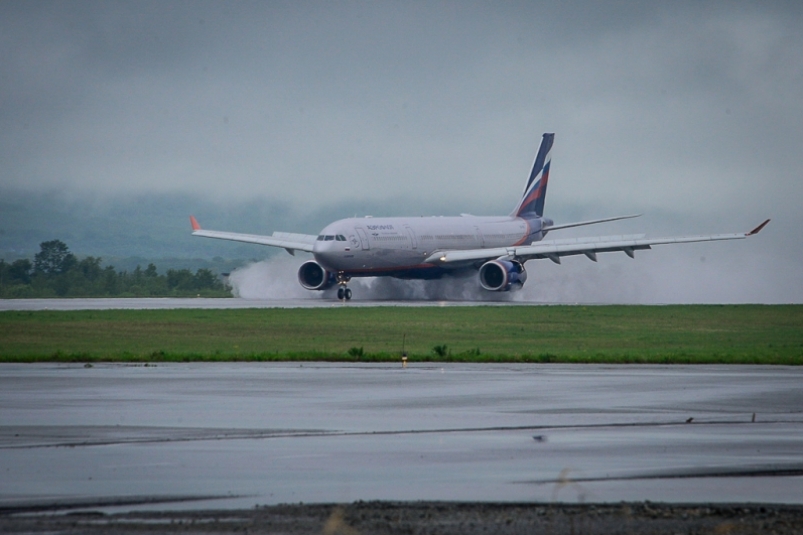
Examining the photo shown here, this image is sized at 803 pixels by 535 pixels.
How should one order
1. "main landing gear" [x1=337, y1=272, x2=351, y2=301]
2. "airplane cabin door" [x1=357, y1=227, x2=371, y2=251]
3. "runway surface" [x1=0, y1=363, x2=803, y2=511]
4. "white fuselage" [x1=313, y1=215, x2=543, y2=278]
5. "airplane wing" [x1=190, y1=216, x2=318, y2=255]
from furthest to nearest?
"airplane wing" [x1=190, y1=216, x2=318, y2=255], "main landing gear" [x1=337, y1=272, x2=351, y2=301], "airplane cabin door" [x1=357, y1=227, x2=371, y2=251], "white fuselage" [x1=313, y1=215, x2=543, y2=278], "runway surface" [x1=0, y1=363, x2=803, y2=511]

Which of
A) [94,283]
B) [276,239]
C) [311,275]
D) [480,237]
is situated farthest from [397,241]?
[94,283]

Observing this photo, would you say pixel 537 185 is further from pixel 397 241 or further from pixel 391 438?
pixel 391 438

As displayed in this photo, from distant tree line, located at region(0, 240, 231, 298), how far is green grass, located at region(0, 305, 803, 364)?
31.9 meters

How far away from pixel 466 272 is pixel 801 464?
5679 cm

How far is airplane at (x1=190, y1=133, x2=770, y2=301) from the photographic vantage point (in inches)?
2530

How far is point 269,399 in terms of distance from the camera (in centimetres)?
2131

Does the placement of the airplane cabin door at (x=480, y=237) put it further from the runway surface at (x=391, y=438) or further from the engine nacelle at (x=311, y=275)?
the runway surface at (x=391, y=438)


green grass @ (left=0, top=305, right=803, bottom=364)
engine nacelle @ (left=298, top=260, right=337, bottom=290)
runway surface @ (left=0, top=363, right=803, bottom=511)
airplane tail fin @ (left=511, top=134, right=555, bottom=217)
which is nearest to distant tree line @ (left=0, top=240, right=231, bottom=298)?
engine nacelle @ (left=298, top=260, right=337, bottom=290)

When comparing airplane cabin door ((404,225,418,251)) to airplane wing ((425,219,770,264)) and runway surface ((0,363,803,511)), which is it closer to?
airplane wing ((425,219,770,264))

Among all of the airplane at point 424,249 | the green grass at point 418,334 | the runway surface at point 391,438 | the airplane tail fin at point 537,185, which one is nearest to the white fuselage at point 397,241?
the airplane at point 424,249

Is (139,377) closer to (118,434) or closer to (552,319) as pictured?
(118,434)

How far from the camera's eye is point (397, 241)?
218ft

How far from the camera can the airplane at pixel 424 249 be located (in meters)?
64.2

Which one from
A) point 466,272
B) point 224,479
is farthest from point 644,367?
point 466,272
